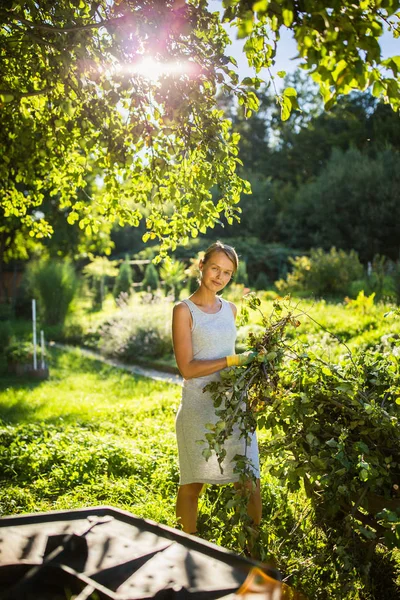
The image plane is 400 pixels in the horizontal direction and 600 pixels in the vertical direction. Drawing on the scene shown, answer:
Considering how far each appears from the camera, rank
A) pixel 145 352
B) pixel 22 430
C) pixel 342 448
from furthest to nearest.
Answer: pixel 145 352 → pixel 22 430 → pixel 342 448

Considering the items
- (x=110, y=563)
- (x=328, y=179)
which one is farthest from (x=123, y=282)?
(x=110, y=563)

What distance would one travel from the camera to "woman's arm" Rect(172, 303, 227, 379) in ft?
9.99

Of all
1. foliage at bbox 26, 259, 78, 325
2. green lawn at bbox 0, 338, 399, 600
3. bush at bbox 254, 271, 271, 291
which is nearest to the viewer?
green lawn at bbox 0, 338, 399, 600

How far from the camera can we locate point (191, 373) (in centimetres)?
307

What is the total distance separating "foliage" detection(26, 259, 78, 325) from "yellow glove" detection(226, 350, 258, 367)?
1470 cm

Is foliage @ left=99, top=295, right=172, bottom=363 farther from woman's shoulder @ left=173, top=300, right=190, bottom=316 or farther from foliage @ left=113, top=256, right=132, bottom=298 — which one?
woman's shoulder @ left=173, top=300, right=190, bottom=316

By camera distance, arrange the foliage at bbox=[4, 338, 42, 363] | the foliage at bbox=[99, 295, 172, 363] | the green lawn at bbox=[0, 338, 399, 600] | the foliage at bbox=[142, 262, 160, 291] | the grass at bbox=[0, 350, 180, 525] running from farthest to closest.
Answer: the foliage at bbox=[142, 262, 160, 291] → the foliage at bbox=[99, 295, 172, 363] → the foliage at bbox=[4, 338, 42, 363] → the grass at bbox=[0, 350, 180, 525] → the green lawn at bbox=[0, 338, 399, 600]

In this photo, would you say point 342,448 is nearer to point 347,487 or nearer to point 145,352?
point 347,487

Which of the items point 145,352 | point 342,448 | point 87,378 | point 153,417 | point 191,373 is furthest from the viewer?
point 145,352

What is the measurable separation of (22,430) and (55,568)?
471 centimetres

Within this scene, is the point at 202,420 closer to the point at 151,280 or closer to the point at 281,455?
the point at 281,455

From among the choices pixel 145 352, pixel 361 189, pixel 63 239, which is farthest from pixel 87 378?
pixel 361 189

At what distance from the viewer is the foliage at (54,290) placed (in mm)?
17125

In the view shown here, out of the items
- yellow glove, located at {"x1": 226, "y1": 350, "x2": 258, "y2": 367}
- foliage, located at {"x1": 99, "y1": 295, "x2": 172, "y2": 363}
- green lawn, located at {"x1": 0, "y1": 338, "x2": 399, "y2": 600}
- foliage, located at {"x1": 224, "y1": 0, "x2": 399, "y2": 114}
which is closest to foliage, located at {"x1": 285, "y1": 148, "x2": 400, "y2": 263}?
foliage, located at {"x1": 99, "y1": 295, "x2": 172, "y2": 363}
